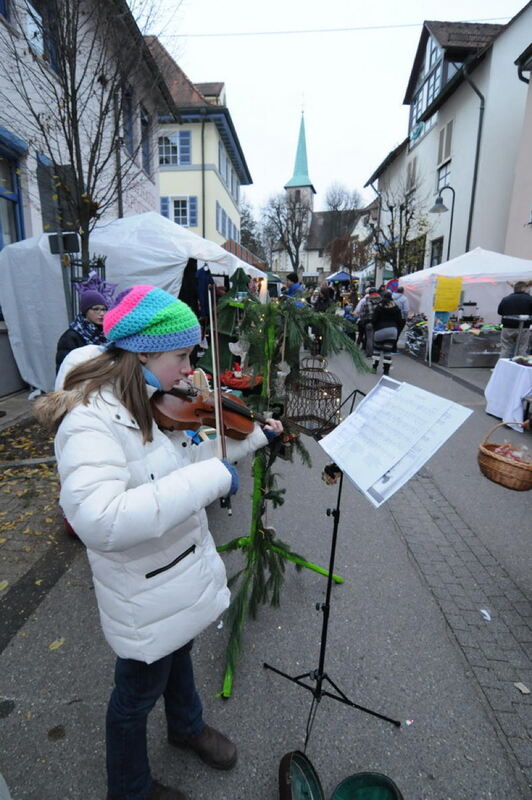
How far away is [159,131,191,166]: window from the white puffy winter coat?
998 inches

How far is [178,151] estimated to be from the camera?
905 inches

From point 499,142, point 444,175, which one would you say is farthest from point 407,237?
point 499,142

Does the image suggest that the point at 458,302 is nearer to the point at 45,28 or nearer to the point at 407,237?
the point at 45,28

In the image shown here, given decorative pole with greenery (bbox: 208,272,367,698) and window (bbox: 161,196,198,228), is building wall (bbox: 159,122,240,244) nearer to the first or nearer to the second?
window (bbox: 161,196,198,228)

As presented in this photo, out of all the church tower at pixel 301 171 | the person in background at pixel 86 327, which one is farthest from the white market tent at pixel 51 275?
the church tower at pixel 301 171

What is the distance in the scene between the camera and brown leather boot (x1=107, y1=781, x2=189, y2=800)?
5.27ft

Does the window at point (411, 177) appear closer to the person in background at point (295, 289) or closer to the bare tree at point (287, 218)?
the person in background at point (295, 289)

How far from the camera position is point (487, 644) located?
2461 mm

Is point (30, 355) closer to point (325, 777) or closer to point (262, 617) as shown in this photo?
point (262, 617)

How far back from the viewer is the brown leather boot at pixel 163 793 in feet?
5.27

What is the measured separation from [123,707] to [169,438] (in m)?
0.90

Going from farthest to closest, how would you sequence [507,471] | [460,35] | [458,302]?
1. [460,35]
2. [458,302]
3. [507,471]

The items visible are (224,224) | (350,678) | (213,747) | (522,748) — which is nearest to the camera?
(213,747)

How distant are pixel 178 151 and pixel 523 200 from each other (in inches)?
682
